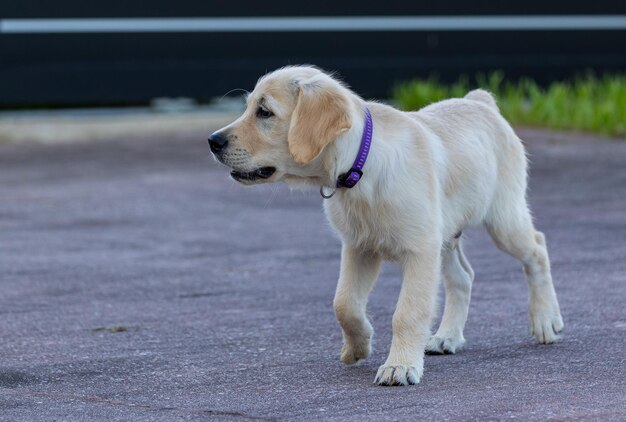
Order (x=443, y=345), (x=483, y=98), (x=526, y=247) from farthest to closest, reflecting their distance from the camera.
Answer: (x=483, y=98) < (x=526, y=247) < (x=443, y=345)

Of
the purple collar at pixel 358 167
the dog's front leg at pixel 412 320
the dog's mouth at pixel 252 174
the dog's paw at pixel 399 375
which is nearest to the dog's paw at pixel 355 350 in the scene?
the dog's front leg at pixel 412 320

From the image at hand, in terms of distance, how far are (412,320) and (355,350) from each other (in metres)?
0.43

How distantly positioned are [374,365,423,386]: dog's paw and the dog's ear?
933 millimetres

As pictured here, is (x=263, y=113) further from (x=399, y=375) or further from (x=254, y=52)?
(x=254, y=52)

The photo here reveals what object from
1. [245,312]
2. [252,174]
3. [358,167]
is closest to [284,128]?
[252,174]

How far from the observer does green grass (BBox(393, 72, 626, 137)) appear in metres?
15.1

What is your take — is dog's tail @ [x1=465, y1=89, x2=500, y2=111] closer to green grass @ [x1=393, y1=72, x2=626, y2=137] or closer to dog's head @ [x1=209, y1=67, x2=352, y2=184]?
dog's head @ [x1=209, y1=67, x2=352, y2=184]

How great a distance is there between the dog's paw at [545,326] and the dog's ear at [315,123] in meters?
1.52

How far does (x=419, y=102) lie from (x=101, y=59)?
4547 millimetres

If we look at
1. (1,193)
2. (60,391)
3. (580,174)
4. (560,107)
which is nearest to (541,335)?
(60,391)

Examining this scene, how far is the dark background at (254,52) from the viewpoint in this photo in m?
17.7

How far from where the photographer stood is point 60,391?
210 inches

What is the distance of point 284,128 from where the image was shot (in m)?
5.45

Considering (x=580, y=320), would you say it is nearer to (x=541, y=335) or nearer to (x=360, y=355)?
(x=541, y=335)
